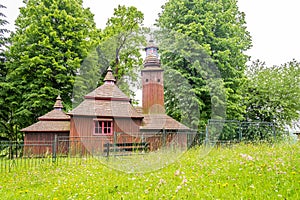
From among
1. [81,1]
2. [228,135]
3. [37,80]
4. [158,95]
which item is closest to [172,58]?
[158,95]

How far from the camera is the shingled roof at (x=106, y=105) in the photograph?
16.7m

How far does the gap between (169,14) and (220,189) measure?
58.0ft

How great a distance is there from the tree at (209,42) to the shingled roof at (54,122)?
814 centimetres

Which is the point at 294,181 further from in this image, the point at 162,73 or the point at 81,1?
the point at 81,1

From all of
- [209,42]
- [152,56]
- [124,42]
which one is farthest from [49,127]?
[209,42]

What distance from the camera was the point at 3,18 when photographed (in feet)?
64.7

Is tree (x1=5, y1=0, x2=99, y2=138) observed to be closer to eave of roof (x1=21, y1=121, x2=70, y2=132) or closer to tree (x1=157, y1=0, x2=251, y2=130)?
eave of roof (x1=21, y1=121, x2=70, y2=132)

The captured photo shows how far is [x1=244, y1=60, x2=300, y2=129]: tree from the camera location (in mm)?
22000

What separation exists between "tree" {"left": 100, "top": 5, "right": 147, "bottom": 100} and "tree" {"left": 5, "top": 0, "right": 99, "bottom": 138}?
6.22ft

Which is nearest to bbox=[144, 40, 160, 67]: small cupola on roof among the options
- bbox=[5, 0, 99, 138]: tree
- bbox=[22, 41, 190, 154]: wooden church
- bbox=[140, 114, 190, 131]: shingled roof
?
bbox=[22, 41, 190, 154]: wooden church

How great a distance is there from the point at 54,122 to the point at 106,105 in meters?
4.09

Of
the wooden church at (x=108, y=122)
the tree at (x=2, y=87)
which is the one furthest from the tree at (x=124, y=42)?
the tree at (x=2, y=87)

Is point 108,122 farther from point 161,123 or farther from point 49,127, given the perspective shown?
point 49,127

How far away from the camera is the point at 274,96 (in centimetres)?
2206
